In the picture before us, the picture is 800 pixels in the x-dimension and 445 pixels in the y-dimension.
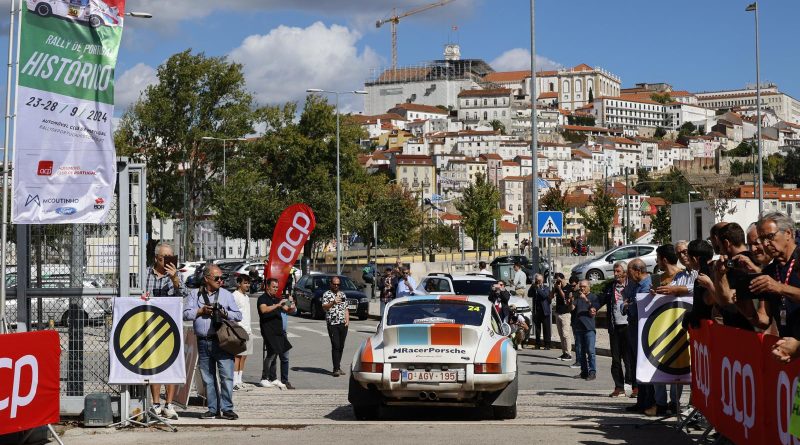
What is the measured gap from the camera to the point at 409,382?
39.9 ft

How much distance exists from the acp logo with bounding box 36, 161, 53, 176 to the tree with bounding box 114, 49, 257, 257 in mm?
62562

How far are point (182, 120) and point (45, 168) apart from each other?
2562 inches

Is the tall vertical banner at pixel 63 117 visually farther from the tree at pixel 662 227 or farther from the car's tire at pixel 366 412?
the tree at pixel 662 227

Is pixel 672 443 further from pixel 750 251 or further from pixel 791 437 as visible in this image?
pixel 791 437

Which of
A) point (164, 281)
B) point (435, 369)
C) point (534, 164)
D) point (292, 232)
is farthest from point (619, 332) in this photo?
point (534, 164)

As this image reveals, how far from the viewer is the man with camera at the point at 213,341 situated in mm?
12570

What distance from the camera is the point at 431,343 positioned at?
40.5 feet

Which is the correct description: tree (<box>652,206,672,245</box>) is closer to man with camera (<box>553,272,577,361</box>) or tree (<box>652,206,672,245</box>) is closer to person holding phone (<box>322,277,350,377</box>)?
man with camera (<box>553,272,577,361</box>)

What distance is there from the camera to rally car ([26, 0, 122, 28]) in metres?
11.8

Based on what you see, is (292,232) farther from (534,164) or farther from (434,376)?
(534,164)

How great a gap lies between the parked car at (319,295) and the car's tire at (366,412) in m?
22.4

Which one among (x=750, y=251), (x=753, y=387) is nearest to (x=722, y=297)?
(x=750, y=251)

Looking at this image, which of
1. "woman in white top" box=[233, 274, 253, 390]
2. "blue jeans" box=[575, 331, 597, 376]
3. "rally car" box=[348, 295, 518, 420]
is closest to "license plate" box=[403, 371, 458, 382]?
"rally car" box=[348, 295, 518, 420]

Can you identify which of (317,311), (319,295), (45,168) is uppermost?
(45,168)
